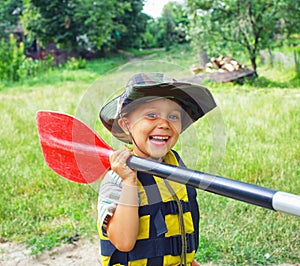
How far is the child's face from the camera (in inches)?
50.6

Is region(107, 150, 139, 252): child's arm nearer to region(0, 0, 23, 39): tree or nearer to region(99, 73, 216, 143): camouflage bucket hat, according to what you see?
region(99, 73, 216, 143): camouflage bucket hat

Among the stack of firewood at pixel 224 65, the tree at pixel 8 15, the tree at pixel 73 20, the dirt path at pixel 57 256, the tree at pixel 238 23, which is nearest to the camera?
the dirt path at pixel 57 256

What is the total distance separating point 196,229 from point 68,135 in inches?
19.3

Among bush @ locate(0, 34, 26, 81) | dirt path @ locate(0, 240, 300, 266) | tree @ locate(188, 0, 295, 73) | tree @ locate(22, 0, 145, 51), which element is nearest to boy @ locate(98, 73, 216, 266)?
dirt path @ locate(0, 240, 300, 266)

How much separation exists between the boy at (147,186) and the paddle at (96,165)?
67 millimetres

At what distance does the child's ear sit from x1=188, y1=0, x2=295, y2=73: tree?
265 inches

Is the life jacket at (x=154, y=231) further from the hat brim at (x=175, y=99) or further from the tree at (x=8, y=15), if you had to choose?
the tree at (x=8, y=15)

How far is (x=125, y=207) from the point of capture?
1261 mm

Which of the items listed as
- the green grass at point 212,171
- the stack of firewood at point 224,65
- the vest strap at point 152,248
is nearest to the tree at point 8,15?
the stack of firewood at point 224,65

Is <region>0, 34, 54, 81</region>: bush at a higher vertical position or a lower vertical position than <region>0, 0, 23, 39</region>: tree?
lower

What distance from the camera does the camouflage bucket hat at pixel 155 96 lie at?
1.26m

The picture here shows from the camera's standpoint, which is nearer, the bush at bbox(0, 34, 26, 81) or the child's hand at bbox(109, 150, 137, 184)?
the child's hand at bbox(109, 150, 137, 184)

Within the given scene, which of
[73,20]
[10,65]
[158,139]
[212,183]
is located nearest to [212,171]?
[158,139]

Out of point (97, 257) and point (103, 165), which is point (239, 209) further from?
point (103, 165)
